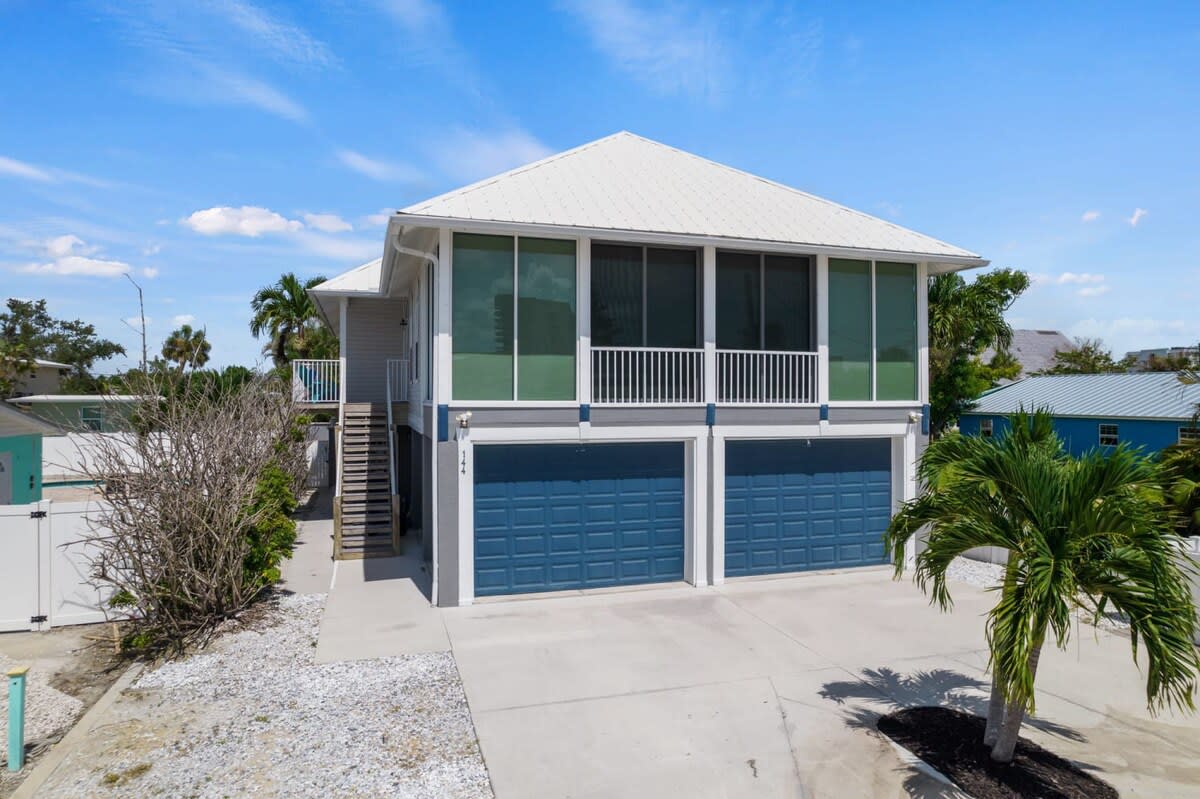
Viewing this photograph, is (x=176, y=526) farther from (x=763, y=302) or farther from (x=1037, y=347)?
(x=1037, y=347)

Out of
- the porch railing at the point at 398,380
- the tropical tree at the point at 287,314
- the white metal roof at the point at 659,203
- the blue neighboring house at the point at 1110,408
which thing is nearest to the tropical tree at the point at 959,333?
the blue neighboring house at the point at 1110,408

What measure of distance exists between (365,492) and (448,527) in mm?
5168

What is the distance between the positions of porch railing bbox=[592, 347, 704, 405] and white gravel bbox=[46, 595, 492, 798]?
16.1 ft

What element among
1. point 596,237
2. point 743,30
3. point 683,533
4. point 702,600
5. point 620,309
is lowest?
point 702,600

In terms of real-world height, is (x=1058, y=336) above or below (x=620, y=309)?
above

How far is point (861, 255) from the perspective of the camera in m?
11.8

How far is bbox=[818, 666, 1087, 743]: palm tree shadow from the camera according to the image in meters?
6.53

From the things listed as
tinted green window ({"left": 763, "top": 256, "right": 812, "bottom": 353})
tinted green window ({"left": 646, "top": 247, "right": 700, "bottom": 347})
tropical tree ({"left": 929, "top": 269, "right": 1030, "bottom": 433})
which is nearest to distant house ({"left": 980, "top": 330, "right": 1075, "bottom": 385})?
tropical tree ({"left": 929, "top": 269, "right": 1030, "bottom": 433})

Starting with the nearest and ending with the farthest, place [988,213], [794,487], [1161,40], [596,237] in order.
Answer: [1161,40] → [596,237] → [794,487] → [988,213]

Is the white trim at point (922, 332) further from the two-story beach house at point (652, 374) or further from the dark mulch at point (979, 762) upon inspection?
the dark mulch at point (979, 762)

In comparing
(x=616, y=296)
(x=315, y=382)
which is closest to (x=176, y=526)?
(x=616, y=296)

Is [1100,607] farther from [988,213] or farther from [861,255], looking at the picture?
[988,213]

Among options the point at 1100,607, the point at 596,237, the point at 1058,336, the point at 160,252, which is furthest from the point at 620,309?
the point at 1058,336

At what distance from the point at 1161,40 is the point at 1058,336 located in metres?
46.3
